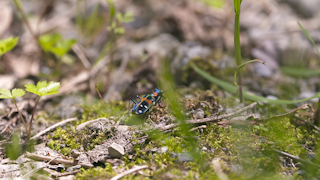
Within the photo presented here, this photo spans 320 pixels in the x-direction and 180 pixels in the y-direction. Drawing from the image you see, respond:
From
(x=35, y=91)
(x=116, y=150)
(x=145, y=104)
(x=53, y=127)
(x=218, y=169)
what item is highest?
(x=35, y=91)

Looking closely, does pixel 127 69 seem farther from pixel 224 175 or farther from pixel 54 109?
pixel 224 175

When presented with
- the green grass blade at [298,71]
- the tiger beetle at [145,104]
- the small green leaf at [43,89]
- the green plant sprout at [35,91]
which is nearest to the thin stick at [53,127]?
the green plant sprout at [35,91]

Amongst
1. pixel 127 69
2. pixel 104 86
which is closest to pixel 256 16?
pixel 127 69

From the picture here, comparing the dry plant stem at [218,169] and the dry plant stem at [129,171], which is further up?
the dry plant stem at [129,171]

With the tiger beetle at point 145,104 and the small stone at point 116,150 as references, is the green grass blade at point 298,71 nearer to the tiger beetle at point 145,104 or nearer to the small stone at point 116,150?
the tiger beetle at point 145,104

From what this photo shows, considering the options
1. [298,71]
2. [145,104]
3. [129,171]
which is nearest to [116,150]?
[129,171]

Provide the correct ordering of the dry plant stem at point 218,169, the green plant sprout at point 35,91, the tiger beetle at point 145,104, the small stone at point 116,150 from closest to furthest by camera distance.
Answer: the dry plant stem at point 218,169 → the small stone at point 116,150 → the green plant sprout at point 35,91 → the tiger beetle at point 145,104

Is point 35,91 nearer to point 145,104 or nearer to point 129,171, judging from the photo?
point 145,104

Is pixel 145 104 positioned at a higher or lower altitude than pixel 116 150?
higher

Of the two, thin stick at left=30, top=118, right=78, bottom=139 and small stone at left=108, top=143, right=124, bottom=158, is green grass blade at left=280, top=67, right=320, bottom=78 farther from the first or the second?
thin stick at left=30, top=118, right=78, bottom=139
